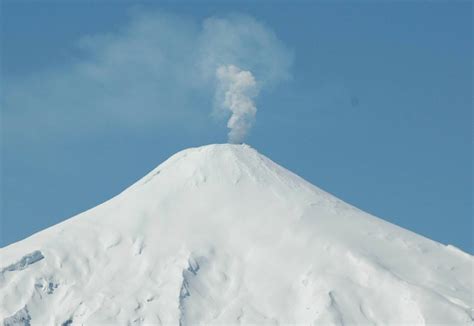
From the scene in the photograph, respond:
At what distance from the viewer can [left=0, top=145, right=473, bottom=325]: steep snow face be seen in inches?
5453

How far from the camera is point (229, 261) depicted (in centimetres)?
14612

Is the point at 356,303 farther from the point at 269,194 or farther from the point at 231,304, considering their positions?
the point at 269,194

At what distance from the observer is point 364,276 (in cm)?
14150

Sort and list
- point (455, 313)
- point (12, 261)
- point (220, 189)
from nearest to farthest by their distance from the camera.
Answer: point (455, 313), point (12, 261), point (220, 189)

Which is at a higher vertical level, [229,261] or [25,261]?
[229,261]

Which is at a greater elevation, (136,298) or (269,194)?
(269,194)

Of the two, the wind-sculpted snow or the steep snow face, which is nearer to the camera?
the steep snow face

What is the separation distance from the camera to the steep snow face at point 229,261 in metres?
138

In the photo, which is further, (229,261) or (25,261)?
(25,261)

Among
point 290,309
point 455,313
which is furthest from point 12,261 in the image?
point 455,313

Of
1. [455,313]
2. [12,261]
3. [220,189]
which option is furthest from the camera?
[220,189]

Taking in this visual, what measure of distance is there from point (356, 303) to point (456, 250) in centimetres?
1580

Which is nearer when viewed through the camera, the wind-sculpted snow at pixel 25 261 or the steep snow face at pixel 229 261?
the steep snow face at pixel 229 261

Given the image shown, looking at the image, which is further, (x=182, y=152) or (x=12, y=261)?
(x=182, y=152)
